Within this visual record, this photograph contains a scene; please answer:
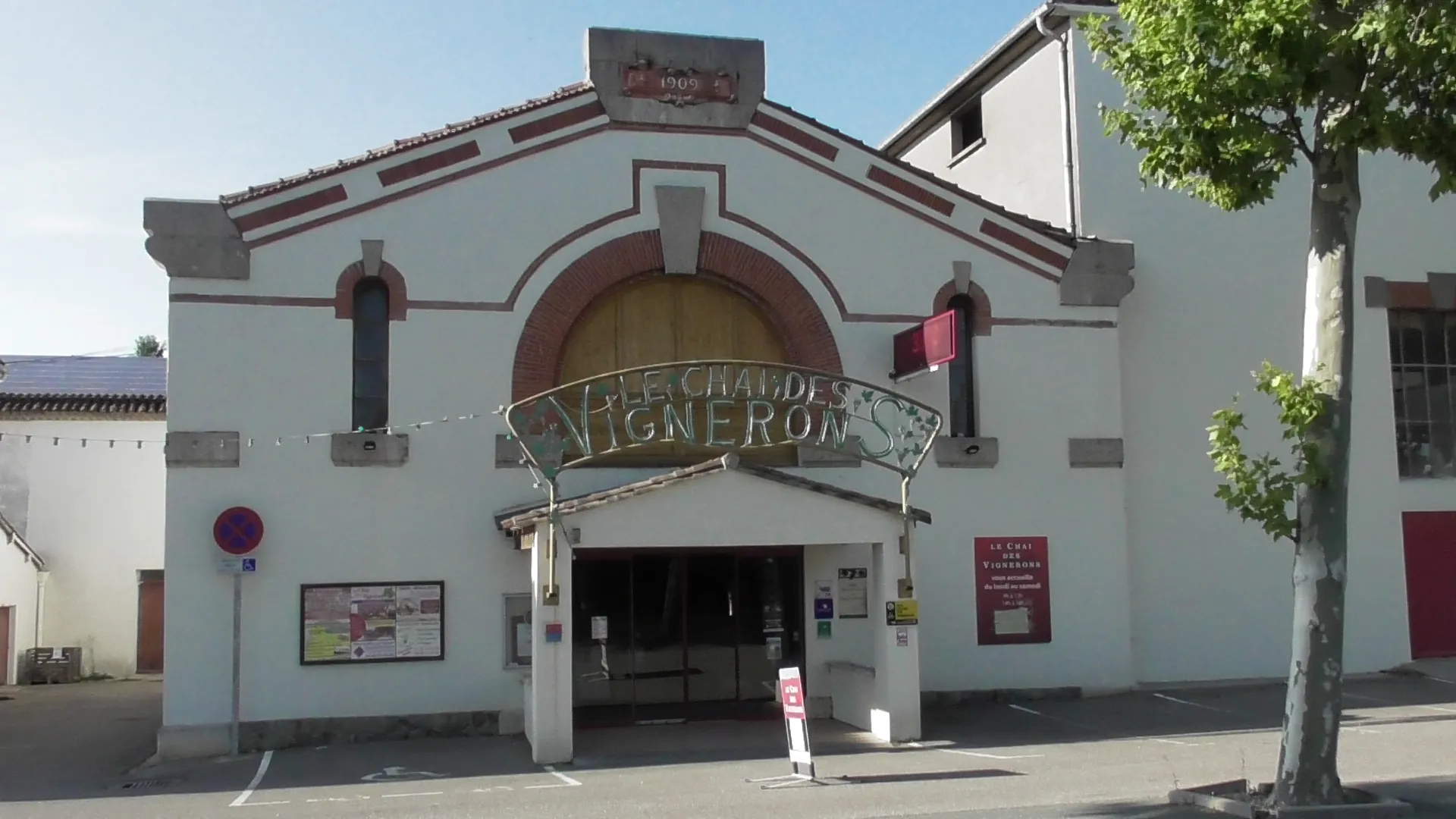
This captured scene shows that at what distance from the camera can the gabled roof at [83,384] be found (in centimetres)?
2703

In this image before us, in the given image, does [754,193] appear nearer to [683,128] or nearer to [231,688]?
[683,128]

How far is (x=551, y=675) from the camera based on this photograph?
14258 millimetres

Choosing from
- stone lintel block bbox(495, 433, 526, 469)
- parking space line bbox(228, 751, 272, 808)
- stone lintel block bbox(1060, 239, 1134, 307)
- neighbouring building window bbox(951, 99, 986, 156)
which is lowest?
parking space line bbox(228, 751, 272, 808)

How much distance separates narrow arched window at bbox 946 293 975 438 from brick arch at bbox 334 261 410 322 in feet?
24.0

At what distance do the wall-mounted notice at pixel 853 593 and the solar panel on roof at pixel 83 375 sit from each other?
1604cm

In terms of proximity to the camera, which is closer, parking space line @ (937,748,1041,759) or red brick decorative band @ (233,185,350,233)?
parking space line @ (937,748,1041,759)

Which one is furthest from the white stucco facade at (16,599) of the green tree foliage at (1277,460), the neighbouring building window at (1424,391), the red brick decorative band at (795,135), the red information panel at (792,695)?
the neighbouring building window at (1424,391)

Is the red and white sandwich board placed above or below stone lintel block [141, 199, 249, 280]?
below

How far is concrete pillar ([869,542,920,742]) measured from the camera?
15.3 meters

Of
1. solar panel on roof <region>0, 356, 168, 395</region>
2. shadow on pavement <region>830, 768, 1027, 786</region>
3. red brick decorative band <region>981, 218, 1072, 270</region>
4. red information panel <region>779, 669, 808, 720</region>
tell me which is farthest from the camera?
solar panel on roof <region>0, 356, 168, 395</region>

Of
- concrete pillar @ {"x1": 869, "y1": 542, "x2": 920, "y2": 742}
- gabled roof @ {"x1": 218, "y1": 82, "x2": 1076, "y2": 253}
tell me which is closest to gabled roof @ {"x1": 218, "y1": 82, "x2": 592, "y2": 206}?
gabled roof @ {"x1": 218, "y1": 82, "x2": 1076, "y2": 253}

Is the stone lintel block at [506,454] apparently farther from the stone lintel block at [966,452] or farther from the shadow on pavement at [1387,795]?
the shadow on pavement at [1387,795]

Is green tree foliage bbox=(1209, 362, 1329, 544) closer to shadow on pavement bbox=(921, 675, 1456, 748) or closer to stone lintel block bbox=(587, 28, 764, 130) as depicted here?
shadow on pavement bbox=(921, 675, 1456, 748)

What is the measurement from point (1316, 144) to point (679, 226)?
857 centimetres
